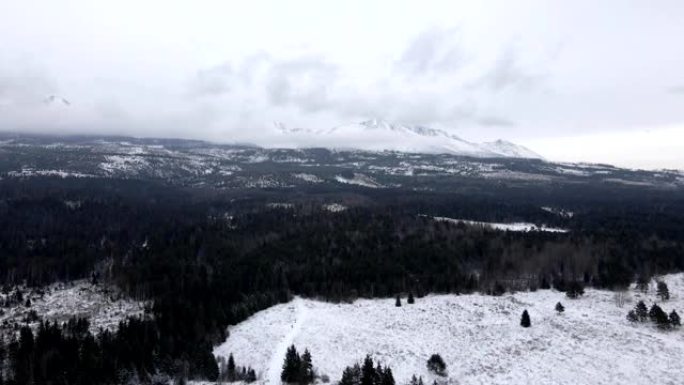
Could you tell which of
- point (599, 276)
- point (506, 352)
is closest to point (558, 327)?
point (506, 352)

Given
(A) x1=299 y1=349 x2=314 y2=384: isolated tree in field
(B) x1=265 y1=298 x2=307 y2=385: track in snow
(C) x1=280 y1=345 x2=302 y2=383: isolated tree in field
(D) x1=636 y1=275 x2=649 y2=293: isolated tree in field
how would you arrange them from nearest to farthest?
(A) x1=299 y1=349 x2=314 y2=384: isolated tree in field, (C) x1=280 y1=345 x2=302 y2=383: isolated tree in field, (B) x1=265 y1=298 x2=307 y2=385: track in snow, (D) x1=636 y1=275 x2=649 y2=293: isolated tree in field

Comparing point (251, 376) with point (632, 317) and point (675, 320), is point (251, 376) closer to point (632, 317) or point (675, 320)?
point (632, 317)

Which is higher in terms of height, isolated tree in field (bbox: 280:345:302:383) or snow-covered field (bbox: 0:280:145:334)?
isolated tree in field (bbox: 280:345:302:383)

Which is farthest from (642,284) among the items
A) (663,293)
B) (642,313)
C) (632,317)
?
(642,313)

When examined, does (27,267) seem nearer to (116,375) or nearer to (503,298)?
(116,375)

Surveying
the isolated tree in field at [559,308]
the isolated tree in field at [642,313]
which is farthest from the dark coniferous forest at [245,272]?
the isolated tree in field at [642,313]

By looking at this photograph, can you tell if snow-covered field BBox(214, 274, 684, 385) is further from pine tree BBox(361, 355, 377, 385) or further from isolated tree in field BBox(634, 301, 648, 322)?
pine tree BBox(361, 355, 377, 385)

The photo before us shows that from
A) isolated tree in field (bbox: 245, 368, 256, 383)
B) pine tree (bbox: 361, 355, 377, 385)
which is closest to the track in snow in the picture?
isolated tree in field (bbox: 245, 368, 256, 383)
